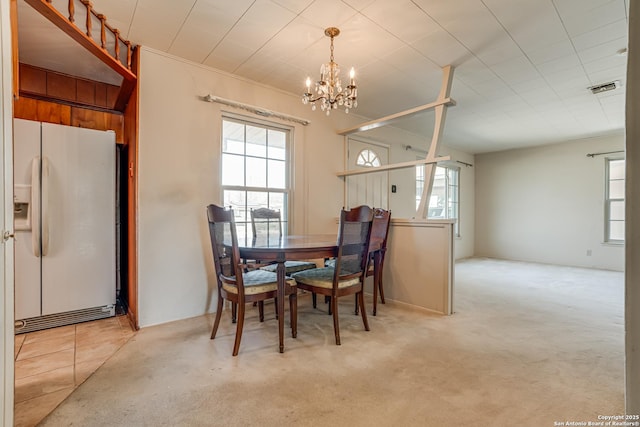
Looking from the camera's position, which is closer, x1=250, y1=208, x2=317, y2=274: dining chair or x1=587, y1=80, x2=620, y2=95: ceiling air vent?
x1=250, y1=208, x2=317, y2=274: dining chair

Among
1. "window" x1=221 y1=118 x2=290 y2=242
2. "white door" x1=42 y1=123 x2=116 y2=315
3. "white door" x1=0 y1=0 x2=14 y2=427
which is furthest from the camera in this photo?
"window" x1=221 y1=118 x2=290 y2=242

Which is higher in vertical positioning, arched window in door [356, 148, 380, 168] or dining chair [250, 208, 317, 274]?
arched window in door [356, 148, 380, 168]

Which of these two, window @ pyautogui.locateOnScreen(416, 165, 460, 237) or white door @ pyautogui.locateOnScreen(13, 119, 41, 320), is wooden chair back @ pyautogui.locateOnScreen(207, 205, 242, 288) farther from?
window @ pyautogui.locateOnScreen(416, 165, 460, 237)

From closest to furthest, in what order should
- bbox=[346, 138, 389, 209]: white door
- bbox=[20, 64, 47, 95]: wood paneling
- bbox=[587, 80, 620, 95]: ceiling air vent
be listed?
1. bbox=[20, 64, 47, 95]: wood paneling
2. bbox=[587, 80, 620, 95]: ceiling air vent
3. bbox=[346, 138, 389, 209]: white door

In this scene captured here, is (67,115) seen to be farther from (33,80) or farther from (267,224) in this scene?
(267,224)

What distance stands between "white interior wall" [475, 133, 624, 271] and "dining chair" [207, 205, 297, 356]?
6270 mm

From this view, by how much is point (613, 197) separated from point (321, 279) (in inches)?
251

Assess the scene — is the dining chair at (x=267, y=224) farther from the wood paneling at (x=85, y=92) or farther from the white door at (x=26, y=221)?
the wood paneling at (x=85, y=92)

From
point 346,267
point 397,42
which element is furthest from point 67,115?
point 397,42

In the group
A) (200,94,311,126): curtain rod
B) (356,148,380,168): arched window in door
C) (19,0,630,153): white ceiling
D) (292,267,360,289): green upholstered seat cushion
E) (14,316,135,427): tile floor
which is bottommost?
(14,316,135,427): tile floor

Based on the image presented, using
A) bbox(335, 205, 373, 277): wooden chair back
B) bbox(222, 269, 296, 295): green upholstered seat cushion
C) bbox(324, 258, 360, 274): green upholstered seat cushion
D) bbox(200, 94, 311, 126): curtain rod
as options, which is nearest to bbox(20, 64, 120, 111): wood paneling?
bbox(200, 94, 311, 126): curtain rod

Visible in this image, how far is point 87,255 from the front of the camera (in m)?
2.68

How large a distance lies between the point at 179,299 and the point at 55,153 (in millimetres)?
1710

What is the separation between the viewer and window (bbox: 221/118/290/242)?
3188 mm
